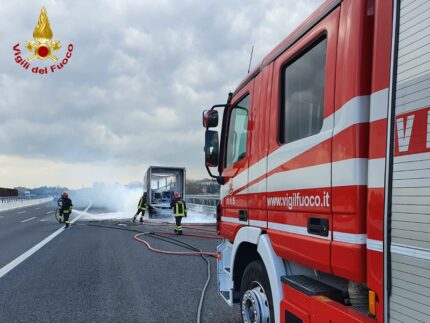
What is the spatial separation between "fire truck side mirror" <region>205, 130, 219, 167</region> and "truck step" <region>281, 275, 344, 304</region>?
203 cm

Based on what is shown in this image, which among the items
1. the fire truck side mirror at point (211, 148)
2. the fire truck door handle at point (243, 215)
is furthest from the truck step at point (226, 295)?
the fire truck side mirror at point (211, 148)

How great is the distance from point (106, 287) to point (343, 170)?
5.40 meters

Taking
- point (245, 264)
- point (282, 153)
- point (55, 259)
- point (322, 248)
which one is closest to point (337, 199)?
point (322, 248)

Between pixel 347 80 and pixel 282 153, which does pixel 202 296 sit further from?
pixel 347 80

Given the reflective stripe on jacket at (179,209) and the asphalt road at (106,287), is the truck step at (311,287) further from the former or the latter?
the reflective stripe on jacket at (179,209)

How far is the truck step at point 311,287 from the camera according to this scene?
254cm

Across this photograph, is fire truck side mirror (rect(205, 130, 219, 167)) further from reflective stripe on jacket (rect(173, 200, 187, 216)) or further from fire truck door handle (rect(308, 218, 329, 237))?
reflective stripe on jacket (rect(173, 200, 187, 216))

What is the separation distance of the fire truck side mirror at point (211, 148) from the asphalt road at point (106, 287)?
1867 mm

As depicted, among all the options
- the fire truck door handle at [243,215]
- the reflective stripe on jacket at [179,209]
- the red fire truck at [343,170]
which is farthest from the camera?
the reflective stripe on jacket at [179,209]

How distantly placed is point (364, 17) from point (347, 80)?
13.4 inches

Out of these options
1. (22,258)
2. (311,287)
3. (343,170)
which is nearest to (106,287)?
(22,258)

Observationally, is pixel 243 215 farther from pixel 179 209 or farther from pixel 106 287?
pixel 179 209

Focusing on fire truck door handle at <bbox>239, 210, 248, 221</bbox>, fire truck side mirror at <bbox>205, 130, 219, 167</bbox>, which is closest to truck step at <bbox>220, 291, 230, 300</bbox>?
fire truck door handle at <bbox>239, 210, 248, 221</bbox>

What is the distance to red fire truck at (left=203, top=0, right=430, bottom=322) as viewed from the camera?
1.84m
